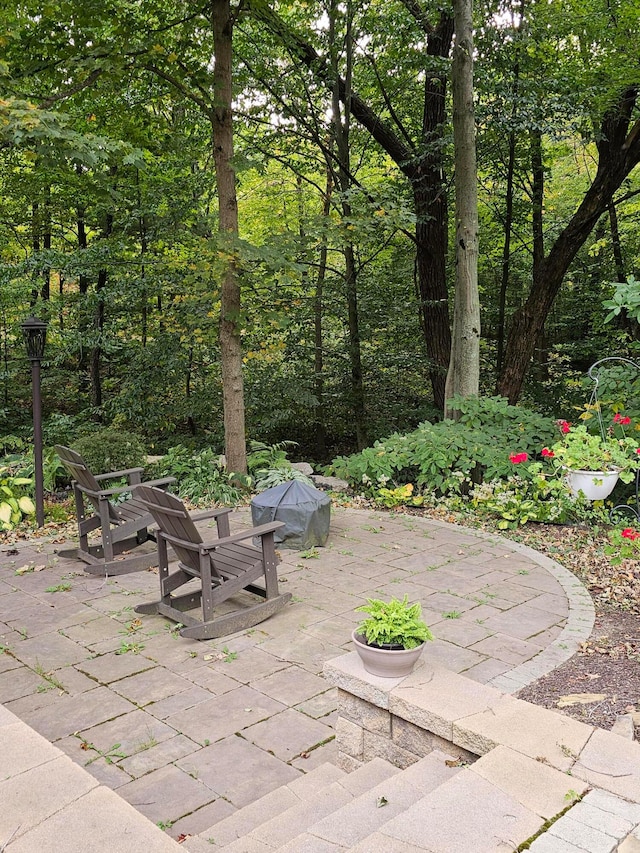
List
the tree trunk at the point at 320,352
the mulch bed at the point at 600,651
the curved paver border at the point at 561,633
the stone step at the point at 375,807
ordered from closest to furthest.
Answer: the stone step at the point at 375,807
the mulch bed at the point at 600,651
the curved paver border at the point at 561,633
the tree trunk at the point at 320,352

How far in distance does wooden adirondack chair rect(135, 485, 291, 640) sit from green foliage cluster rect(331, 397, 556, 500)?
A: 10.3 feet

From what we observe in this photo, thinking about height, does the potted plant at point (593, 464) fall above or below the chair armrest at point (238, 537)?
above

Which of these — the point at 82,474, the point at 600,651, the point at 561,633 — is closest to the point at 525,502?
the point at 561,633

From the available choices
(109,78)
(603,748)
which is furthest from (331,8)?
(603,748)

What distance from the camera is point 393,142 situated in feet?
30.8

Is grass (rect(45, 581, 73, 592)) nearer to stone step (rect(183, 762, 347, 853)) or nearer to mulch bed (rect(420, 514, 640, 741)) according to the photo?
stone step (rect(183, 762, 347, 853))

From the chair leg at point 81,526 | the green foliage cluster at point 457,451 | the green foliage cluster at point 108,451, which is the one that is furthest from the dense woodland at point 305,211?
the chair leg at point 81,526

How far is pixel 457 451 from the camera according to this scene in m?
6.86

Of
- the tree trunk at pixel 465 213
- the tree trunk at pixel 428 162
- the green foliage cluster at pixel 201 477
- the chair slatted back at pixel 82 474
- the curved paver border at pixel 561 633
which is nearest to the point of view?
the curved paver border at pixel 561 633

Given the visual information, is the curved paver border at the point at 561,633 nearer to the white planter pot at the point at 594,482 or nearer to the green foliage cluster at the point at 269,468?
the white planter pot at the point at 594,482

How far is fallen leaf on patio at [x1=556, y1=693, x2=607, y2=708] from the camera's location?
2773 millimetres

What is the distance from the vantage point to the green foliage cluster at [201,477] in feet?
22.6

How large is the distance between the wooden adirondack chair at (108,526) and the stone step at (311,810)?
282 centimetres

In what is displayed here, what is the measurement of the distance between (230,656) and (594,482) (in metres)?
2.57
